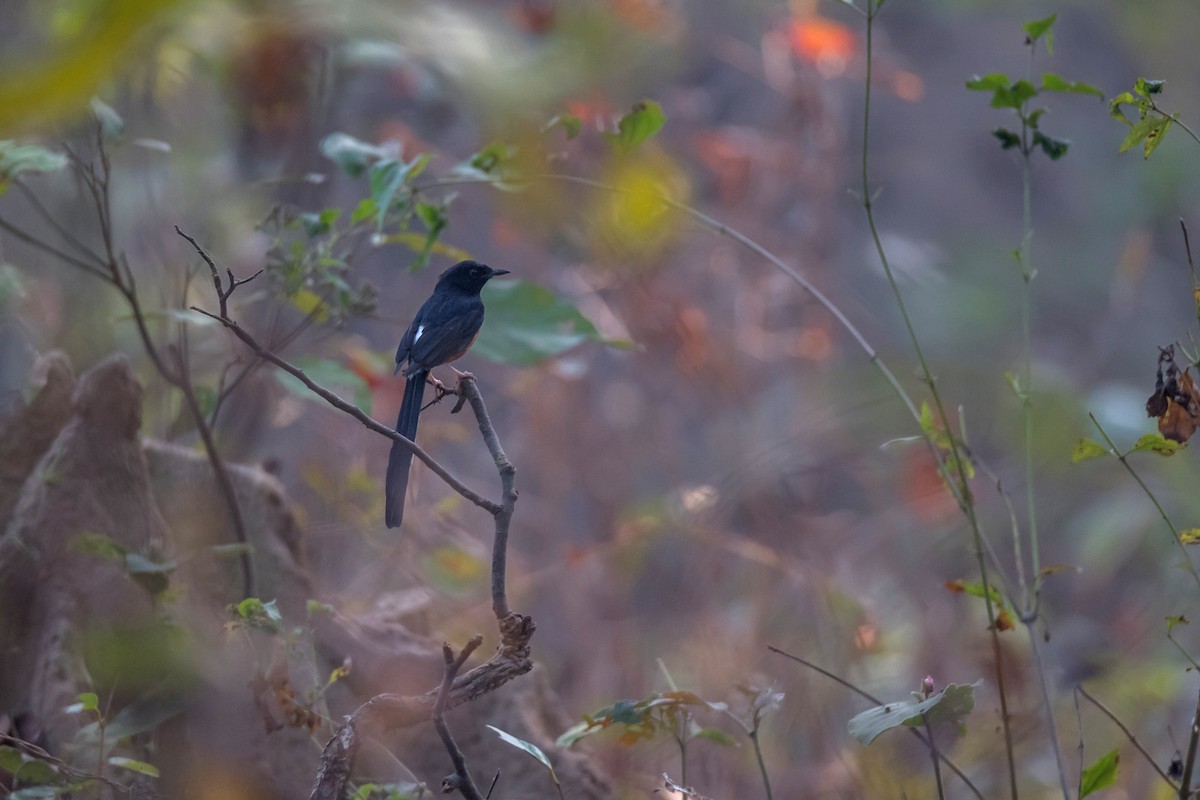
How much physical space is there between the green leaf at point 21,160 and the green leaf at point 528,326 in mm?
932

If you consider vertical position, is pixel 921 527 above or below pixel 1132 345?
below

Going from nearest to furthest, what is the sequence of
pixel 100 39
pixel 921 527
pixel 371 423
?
pixel 100 39, pixel 371 423, pixel 921 527

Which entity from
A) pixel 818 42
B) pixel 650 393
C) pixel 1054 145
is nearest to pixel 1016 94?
pixel 1054 145

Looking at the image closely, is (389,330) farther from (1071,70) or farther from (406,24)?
(1071,70)

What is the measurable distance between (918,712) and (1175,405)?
0.59 meters

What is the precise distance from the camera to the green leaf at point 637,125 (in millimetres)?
2035

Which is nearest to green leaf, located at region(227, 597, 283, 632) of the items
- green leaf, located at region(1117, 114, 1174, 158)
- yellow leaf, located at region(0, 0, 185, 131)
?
yellow leaf, located at region(0, 0, 185, 131)

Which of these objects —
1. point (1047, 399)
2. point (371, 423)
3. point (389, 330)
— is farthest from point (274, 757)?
point (389, 330)

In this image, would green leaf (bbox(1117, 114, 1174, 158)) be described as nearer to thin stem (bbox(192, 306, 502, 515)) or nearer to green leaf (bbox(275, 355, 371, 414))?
thin stem (bbox(192, 306, 502, 515))

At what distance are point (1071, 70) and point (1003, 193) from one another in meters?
1.03

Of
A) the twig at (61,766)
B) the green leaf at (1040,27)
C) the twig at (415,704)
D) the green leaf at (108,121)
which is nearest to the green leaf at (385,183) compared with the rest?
the green leaf at (108,121)

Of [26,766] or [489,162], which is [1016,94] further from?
[26,766]

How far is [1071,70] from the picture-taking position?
8.29 m

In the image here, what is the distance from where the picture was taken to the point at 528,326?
8.05 ft
